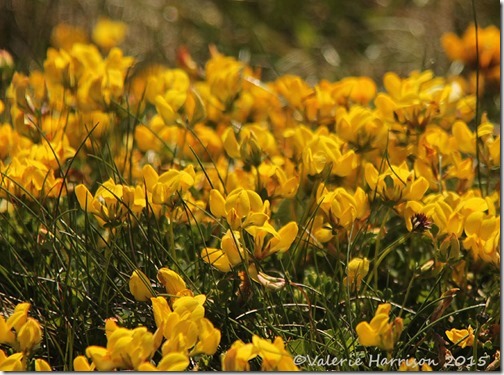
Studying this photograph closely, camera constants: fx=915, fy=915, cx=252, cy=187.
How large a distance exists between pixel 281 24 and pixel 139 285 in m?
2.55

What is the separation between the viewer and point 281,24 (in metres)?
3.73

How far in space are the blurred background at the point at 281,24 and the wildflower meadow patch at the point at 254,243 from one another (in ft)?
5.44

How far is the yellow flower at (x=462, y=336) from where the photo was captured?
1.39 meters

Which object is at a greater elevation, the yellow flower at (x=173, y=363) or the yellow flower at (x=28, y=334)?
the yellow flower at (x=173, y=363)

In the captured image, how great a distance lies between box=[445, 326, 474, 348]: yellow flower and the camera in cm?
139

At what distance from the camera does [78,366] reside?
1175mm

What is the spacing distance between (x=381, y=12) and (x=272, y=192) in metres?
2.42

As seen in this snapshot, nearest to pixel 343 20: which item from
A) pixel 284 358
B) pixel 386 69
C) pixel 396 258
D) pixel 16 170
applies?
pixel 386 69

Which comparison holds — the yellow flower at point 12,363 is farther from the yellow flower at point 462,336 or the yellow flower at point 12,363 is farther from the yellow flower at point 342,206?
the yellow flower at point 462,336

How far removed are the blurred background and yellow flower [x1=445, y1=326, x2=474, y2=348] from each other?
210cm

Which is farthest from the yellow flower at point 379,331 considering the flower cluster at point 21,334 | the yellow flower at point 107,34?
the yellow flower at point 107,34

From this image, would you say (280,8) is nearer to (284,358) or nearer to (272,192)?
(272,192)

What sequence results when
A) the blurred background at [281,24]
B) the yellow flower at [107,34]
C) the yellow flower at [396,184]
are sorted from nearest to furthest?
the yellow flower at [396,184] → the yellow flower at [107,34] → the blurred background at [281,24]

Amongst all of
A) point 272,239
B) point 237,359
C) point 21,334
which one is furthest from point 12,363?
point 272,239
